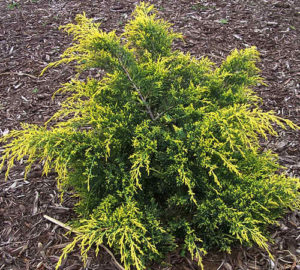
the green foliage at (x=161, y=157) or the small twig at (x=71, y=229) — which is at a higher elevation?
the green foliage at (x=161, y=157)

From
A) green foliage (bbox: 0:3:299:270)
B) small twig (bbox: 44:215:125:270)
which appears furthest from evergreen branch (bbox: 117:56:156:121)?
small twig (bbox: 44:215:125:270)

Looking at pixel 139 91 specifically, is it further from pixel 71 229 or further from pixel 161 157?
pixel 71 229

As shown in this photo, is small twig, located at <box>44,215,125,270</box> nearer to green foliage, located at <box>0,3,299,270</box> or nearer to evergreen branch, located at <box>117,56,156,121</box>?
green foliage, located at <box>0,3,299,270</box>

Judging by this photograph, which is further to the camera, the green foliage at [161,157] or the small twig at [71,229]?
the small twig at [71,229]

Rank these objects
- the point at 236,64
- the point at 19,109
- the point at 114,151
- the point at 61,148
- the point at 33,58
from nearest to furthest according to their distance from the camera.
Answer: the point at 61,148
the point at 114,151
the point at 236,64
the point at 19,109
the point at 33,58

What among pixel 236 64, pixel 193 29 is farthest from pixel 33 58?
pixel 236 64

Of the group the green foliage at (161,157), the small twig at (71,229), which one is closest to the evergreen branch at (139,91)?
the green foliage at (161,157)

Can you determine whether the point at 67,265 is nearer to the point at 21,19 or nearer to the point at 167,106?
the point at 167,106

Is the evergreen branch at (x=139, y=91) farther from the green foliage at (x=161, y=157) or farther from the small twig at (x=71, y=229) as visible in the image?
the small twig at (x=71, y=229)

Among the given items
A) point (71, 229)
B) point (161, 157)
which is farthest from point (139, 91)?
point (71, 229)

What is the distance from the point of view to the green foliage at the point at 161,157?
232 centimetres

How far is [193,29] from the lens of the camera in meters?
6.23

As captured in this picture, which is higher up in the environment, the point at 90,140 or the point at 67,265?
the point at 90,140

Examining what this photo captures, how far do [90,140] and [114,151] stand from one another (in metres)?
0.26
